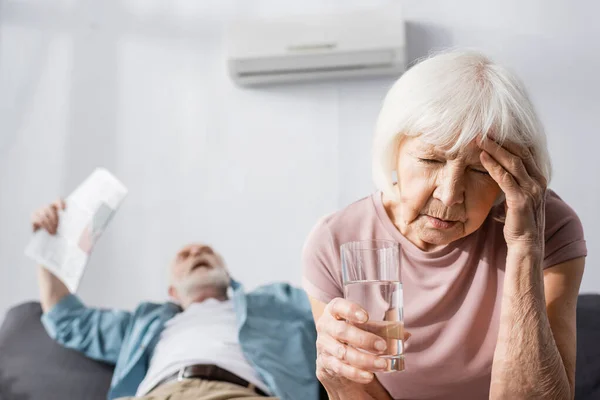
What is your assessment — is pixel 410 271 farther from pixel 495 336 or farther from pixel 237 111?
pixel 237 111

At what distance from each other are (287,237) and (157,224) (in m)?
0.61

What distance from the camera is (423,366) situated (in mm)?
1376

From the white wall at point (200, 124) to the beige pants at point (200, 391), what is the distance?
0.96 metres

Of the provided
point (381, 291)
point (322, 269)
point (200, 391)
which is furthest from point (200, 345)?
point (381, 291)

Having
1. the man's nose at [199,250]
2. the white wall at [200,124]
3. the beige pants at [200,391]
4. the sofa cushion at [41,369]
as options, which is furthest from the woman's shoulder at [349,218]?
the white wall at [200,124]

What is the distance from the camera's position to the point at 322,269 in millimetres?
1377

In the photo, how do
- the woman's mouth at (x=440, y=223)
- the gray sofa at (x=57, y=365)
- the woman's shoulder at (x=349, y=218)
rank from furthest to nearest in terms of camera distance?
the gray sofa at (x=57, y=365) → the woman's shoulder at (x=349, y=218) → the woman's mouth at (x=440, y=223)

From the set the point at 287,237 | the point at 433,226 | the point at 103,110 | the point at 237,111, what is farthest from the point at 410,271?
the point at 103,110

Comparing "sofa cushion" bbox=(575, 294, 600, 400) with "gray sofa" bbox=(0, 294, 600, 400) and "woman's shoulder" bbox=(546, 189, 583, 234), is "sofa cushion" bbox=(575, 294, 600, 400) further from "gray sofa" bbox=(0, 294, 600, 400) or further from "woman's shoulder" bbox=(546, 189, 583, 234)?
"woman's shoulder" bbox=(546, 189, 583, 234)

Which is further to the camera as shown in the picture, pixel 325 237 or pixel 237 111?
pixel 237 111

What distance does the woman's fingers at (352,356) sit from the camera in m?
1.03

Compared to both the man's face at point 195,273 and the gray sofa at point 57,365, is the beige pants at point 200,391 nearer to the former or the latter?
the gray sofa at point 57,365

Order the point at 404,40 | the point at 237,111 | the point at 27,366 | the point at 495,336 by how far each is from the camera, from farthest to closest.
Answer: the point at 237,111
the point at 404,40
the point at 27,366
the point at 495,336

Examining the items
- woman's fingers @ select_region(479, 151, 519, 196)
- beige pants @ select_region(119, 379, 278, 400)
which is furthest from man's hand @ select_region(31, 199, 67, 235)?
woman's fingers @ select_region(479, 151, 519, 196)
